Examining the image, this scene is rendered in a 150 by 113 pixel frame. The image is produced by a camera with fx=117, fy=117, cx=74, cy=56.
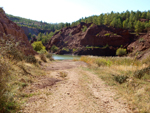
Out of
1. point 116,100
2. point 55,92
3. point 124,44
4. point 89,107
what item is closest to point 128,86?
point 116,100

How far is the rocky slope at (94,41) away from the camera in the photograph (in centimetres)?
6431

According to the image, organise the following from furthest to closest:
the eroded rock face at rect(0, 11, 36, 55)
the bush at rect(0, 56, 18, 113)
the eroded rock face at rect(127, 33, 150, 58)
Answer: the eroded rock face at rect(127, 33, 150, 58), the eroded rock face at rect(0, 11, 36, 55), the bush at rect(0, 56, 18, 113)

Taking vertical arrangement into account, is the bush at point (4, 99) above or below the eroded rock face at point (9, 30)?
below

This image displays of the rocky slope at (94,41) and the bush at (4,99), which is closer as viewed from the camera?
the bush at (4,99)

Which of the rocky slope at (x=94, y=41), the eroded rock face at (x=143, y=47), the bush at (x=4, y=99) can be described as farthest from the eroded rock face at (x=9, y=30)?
the rocky slope at (x=94, y=41)

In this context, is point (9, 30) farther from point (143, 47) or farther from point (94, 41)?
point (94, 41)

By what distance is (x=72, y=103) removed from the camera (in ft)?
12.0

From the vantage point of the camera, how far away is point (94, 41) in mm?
69812

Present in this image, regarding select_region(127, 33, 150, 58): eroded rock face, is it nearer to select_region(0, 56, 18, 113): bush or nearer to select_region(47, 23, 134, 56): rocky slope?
select_region(47, 23, 134, 56): rocky slope

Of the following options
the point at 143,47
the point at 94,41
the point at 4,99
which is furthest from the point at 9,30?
the point at 94,41

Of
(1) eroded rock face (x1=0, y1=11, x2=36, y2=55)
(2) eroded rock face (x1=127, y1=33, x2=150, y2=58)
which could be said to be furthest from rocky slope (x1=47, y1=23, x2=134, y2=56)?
(1) eroded rock face (x1=0, y1=11, x2=36, y2=55)

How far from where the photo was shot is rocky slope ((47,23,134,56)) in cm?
6431

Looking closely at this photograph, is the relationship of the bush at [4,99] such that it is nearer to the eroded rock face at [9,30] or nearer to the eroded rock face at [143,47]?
the eroded rock face at [9,30]

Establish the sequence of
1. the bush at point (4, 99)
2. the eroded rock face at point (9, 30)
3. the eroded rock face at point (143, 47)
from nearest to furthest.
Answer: the bush at point (4, 99)
the eroded rock face at point (9, 30)
the eroded rock face at point (143, 47)
